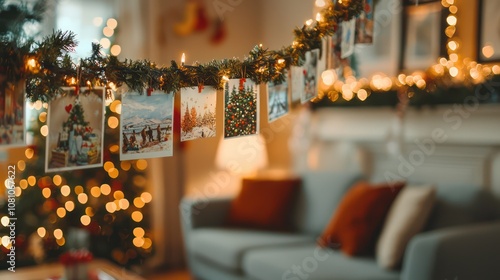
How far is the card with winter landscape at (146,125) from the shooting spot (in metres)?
1.47

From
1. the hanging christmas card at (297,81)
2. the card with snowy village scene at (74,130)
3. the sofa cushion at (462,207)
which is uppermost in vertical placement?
the hanging christmas card at (297,81)

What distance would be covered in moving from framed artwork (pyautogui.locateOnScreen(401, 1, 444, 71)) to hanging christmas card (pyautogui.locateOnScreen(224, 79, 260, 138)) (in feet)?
6.21

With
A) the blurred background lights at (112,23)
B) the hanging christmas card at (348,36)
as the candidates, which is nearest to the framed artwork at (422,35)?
the hanging christmas card at (348,36)

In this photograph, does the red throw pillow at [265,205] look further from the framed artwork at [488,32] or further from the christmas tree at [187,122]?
the christmas tree at [187,122]

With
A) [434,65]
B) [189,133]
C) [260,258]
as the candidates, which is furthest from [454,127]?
[189,133]

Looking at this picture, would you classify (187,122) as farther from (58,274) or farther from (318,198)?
(318,198)

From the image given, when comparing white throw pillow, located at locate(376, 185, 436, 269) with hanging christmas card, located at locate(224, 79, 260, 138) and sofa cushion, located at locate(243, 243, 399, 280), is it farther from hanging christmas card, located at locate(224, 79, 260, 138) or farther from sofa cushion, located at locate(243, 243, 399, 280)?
hanging christmas card, located at locate(224, 79, 260, 138)

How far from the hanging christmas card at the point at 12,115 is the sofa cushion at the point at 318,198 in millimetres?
2321

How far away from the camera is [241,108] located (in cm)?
165

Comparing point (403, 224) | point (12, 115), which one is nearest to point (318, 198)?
point (403, 224)

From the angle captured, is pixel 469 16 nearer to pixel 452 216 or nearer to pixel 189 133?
pixel 452 216

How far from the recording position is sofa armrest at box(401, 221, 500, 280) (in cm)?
218

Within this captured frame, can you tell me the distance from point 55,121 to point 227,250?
1.91m

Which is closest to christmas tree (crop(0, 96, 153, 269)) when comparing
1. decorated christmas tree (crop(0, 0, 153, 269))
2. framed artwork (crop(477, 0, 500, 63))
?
decorated christmas tree (crop(0, 0, 153, 269))
